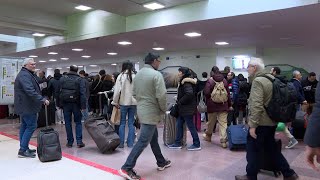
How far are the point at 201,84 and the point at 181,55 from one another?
5.55 meters

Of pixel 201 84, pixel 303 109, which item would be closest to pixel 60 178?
pixel 201 84

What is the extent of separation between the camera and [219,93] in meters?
4.87

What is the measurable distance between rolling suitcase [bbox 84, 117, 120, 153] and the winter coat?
0.88m

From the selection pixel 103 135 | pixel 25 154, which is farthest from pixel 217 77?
pixel 25 154

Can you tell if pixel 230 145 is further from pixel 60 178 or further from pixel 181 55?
pixel 181 55

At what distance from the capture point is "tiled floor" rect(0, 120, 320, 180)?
3.47 m

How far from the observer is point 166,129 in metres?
5.04

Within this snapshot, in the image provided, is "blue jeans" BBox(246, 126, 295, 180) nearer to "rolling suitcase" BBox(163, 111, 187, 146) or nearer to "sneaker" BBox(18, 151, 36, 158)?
"rolling suitcase" BBox(163, 111, 187, 146)

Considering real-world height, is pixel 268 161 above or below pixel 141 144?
below

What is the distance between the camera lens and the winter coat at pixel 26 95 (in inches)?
160

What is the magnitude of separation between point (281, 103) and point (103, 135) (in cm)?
272

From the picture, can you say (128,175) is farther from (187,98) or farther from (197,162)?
(187,98)

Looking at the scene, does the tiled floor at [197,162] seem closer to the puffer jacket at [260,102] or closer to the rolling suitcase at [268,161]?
the rolling suitcase at [268,161]

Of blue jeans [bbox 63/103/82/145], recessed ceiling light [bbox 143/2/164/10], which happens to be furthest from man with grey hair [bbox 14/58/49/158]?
recessed ceiling light [bbox 143/2/164/10]
